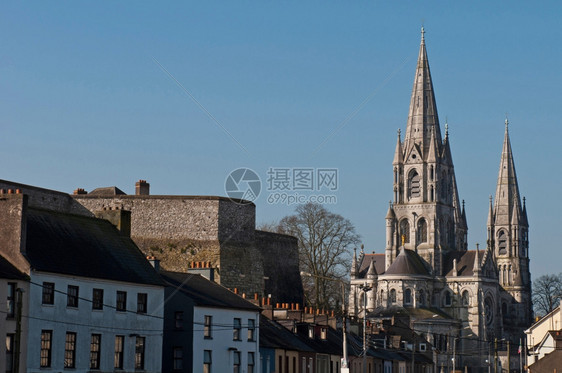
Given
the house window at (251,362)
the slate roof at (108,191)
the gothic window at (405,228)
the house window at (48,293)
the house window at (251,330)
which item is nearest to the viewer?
the house window at (48,293)

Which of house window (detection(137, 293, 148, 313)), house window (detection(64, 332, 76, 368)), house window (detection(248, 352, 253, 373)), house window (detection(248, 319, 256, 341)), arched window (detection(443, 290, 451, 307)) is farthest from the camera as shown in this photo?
arched window (detection(443, 290, 451, 307))

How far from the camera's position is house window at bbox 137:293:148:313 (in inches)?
1542

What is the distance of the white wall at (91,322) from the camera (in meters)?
34.3

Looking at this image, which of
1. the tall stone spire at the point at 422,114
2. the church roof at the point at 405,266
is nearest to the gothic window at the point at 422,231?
the church roof at the point at 405,266

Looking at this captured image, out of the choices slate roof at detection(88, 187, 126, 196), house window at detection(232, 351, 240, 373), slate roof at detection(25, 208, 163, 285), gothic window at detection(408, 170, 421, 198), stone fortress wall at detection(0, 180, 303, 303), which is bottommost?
house window at detection(232, 351, 240, 373)

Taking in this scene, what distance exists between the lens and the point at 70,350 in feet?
118

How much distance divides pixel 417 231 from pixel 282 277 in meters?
72.7

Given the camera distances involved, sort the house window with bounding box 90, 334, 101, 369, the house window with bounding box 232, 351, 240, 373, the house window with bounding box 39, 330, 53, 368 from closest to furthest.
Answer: the house window with bounding box 39, 330, 53, 368 → the house window with bounding box 90, 334, 101, 369 → the house window with bounding box 232, 351, 240, 373

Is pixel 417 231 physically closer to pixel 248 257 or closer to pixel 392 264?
pixel 392 264

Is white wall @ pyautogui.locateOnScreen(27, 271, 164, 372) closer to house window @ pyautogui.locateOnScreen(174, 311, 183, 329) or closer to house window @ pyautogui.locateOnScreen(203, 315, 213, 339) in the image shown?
house window @ pyautogui.locateOnScreen(174, 311, 183, 329)

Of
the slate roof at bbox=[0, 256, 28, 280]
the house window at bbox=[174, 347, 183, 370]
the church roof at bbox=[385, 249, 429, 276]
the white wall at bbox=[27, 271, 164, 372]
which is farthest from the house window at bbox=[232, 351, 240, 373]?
the church roof at bbox=[385, 249, 429, 276]

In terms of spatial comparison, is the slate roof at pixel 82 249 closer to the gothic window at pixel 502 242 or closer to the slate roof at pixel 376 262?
the slate roof at pixel 376 262

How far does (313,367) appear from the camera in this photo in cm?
5022

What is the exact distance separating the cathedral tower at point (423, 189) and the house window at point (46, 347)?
109 metres
